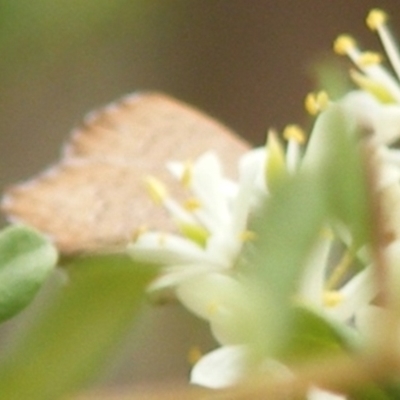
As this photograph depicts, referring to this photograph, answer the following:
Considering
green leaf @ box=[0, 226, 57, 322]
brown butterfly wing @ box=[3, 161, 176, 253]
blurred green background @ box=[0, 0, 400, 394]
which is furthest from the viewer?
blurred green background @ box=[0, 0, 400, 394]

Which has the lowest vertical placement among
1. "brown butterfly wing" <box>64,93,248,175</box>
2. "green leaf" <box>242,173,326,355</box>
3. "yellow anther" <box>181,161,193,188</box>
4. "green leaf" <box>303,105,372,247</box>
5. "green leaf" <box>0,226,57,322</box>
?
"green leaf" <box>242,173,326,355</box>

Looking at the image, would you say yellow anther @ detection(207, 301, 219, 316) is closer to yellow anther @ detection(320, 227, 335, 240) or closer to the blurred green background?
yellow anther @ detection(320, 227, 335, 240)

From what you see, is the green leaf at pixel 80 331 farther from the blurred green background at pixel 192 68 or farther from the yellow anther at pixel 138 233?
the blurred green background at pixel 192 68

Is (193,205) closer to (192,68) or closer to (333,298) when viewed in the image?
(333,298)

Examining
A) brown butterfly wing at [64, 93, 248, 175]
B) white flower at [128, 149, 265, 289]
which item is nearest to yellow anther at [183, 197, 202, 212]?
white flower at [128, 149, 265, 289]

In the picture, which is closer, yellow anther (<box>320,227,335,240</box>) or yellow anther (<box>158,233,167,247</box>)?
yellow anther (<box>320,227,335,240</box>)

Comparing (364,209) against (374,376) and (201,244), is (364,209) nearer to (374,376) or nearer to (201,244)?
(374,376)
